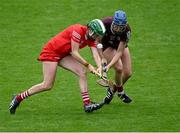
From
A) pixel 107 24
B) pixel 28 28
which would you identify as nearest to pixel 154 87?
pixel 107 24

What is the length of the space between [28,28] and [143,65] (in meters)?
3.94

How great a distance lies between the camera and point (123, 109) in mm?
13727

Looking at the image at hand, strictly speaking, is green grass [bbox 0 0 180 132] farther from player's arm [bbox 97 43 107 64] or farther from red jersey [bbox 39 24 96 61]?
red jersey [bbox 39 24 96 61]

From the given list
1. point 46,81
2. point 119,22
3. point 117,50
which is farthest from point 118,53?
point 46,81

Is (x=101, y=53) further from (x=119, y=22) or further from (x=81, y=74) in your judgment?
(x=119, y=22)

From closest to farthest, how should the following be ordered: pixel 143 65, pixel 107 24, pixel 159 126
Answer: pixel 159 126 < pixel 107 24 < pixel 143 65

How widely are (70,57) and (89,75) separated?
10.5 feet

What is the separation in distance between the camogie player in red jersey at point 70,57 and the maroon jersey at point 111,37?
20.3 inches

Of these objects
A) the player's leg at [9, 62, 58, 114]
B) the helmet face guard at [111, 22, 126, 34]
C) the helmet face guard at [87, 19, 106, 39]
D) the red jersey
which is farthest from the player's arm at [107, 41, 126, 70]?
the player's leg at [9, 62, 58, 114]

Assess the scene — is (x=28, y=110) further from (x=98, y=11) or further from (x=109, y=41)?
(x=98, y=11)

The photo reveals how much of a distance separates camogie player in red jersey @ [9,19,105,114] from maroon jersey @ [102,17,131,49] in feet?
1.69

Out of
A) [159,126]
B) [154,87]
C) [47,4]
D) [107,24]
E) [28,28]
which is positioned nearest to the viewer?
[159,126]

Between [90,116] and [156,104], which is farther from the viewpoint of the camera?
[156,104]

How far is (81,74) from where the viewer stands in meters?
13.2
